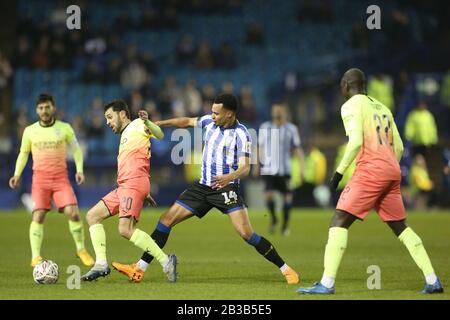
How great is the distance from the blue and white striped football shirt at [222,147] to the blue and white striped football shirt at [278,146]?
7.82 m

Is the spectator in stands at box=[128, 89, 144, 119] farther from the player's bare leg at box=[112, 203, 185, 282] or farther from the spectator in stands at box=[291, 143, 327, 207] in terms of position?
the player's bare leg at box=[112, 203, 185, 282]

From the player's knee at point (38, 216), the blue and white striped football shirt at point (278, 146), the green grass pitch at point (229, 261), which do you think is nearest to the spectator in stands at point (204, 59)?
the green grass pitch at point (229, 261)

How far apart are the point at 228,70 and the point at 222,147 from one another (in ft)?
70.1

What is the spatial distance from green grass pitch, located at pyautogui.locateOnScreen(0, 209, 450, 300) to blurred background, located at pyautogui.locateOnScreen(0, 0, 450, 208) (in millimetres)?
4633

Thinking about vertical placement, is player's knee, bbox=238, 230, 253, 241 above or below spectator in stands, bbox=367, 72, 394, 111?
below

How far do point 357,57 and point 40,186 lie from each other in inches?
780

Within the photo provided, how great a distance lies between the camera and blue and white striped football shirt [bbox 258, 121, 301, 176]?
19.2 metres

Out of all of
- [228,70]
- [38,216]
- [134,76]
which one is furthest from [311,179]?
[38,216]

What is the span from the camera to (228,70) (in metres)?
32.3

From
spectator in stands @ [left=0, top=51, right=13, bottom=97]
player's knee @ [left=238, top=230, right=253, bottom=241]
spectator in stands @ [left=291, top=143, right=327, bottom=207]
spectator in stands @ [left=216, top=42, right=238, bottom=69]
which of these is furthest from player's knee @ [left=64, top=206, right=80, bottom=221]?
spectator in stands @ [left=216, top=42, right=238, bottom=69]

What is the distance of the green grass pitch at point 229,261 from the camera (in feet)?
32.9

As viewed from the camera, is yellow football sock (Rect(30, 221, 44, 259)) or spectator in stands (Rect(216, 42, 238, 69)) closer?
yellow football sock (Rect(30, 221, 44, 259))

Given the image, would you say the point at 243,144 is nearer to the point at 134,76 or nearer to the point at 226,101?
the point at 226,101

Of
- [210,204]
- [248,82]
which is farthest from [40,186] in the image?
[248,82]
